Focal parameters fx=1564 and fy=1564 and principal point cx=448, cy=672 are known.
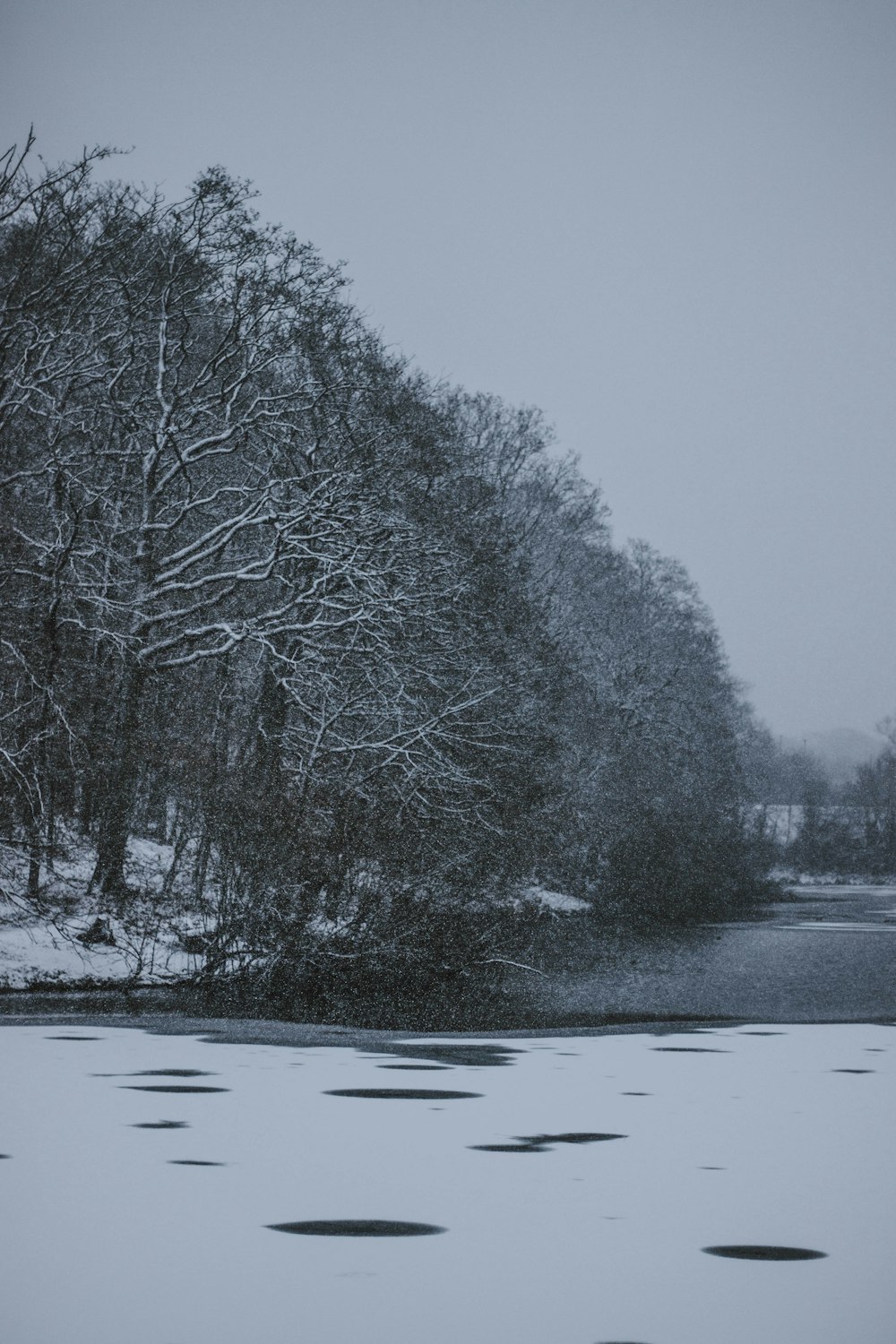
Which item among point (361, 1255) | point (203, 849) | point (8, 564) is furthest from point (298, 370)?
point (361, 1255)

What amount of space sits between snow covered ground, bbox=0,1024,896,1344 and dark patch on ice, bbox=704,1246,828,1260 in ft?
0.17

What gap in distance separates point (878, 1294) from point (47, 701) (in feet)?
46.3

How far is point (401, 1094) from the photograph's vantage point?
28.7 feet

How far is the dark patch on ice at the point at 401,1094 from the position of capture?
858 centimetres

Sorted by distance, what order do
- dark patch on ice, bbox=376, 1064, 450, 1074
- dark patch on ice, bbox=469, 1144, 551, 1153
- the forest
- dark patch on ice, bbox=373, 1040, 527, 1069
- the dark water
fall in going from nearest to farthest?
dark patch on ice, bbox=469, 1144, 551, 1153 → dark patch on ice, bbox=376, 1064, 450, 1074 → dark patch on ice, bbox=373, 1040, 527, 1069 → the dark water → the forest

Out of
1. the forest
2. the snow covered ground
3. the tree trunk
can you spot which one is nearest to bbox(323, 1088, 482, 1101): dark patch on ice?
the snow covered ground

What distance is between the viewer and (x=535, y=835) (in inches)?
955

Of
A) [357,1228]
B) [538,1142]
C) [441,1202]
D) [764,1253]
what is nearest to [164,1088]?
[538,1142]

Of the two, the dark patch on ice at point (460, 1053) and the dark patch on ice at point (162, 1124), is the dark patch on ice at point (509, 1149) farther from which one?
the dark patch on ice at point (460, 1053)

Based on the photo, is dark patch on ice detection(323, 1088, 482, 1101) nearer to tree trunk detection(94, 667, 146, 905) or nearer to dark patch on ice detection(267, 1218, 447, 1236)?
dark patch on ice detection(267, 1218, 447, 1236)

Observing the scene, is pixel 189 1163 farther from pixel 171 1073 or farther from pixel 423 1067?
pixel 423 1067

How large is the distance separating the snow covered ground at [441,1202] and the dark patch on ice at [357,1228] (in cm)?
4

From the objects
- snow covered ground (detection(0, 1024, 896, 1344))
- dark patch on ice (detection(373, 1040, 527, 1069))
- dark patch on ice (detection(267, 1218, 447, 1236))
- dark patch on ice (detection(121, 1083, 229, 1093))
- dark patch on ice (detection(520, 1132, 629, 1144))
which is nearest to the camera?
snow covered ground (detection(0, 1024, 896, 1344))

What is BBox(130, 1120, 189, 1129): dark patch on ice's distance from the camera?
287 inches
